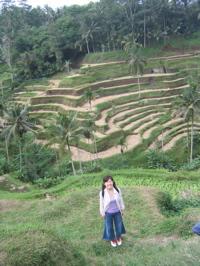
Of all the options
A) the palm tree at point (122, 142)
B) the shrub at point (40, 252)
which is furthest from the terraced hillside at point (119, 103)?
the shrub at point (40, 252)

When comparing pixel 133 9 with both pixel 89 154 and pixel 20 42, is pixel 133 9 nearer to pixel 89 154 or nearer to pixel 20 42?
pixel 20 42

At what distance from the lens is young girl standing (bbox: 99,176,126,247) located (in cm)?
866

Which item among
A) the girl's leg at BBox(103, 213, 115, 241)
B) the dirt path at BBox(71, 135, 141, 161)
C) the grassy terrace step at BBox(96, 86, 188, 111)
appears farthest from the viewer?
the grassy terrace step at BBox(96, 86, 188, 111)

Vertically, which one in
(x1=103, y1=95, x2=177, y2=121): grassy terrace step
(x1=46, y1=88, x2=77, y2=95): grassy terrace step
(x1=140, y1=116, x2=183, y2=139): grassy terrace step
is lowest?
(x1=140, y1=116, x2=183, y2=139): grassy terrace step

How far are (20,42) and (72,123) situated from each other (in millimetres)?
40536

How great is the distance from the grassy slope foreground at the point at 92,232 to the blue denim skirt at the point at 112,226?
0.21 metres

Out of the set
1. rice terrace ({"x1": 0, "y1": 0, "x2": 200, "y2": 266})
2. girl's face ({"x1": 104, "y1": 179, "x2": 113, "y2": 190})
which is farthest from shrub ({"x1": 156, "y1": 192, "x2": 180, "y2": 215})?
girl's face ({"x1": 104, "y1": 179, "x2": 113, "y2": 190})

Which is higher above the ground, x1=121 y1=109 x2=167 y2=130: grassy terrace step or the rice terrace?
the rice terrace

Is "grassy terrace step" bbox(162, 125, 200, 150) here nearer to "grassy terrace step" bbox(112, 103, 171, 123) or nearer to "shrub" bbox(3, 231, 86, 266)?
"grassy terrace step" bbox(112, 103, 171, 123)

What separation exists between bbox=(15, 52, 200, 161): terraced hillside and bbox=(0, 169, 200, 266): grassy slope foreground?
2009 cm

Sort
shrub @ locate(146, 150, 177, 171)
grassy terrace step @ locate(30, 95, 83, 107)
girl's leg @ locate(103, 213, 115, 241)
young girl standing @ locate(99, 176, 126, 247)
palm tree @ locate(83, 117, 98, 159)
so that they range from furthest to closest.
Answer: grassy terrace step @ locate(30, 95, 83, 107), palm tree @ locate(83, 117, 98, 159), shrub @ locate(146, 150, 177, 171), girl's leg @ locate(103, 213, 115, 241), young girl standing @ locate(99, 176, 126, 247)

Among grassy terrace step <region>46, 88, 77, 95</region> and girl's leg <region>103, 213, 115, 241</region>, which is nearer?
girl's leg <region>103, 213, 115, 241</region>

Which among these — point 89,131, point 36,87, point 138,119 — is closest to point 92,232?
point 89,131

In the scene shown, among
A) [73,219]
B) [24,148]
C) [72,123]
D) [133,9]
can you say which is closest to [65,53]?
[133,9]
